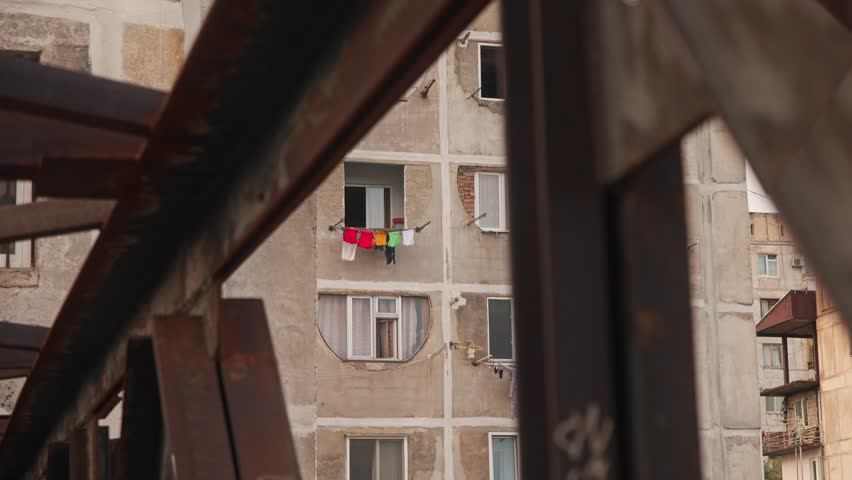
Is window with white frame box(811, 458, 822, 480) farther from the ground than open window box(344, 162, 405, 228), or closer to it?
closer to it

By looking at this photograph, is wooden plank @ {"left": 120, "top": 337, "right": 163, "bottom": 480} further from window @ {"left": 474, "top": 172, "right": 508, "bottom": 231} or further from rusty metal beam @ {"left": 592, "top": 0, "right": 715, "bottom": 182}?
window @ {"left": 474, "top": 172, "right": 508, "bottom": 231}

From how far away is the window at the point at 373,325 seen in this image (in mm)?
30359

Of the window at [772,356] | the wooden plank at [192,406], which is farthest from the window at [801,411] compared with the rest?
the wooden plank at [192,406]

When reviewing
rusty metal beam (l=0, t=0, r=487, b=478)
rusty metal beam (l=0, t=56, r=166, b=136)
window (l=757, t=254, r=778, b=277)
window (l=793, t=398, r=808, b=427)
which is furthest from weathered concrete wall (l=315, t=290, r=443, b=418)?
window (l=757, t=254, r=778, b=277)

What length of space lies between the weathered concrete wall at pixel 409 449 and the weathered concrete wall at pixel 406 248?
330cm

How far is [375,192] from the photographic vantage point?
31.3 metres

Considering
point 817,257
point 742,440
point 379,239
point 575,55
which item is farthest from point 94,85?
point 742,440

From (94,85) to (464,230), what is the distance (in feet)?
88.4

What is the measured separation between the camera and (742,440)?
33.3 meters

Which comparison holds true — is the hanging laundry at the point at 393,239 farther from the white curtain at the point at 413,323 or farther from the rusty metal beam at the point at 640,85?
the rusty metal beam at the point at 640,85

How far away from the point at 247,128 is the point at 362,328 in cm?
2647

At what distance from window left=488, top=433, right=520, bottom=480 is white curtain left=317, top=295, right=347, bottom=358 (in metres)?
3.76

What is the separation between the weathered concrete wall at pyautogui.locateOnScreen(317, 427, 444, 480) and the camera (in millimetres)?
29125

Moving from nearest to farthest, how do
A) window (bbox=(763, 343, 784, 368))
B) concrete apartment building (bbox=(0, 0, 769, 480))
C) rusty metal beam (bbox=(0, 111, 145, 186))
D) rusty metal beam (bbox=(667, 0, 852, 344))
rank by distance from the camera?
rusty metal beam (bbox=(667, 0, 852, 344)), rusty metal beam (bbox=(0, 111, 145, 186)), concrete apartment building (bbox=(0, 0, 769, 480)), window (bbox=(763, 343, 784, 368))
